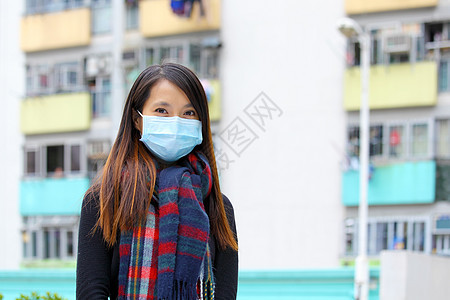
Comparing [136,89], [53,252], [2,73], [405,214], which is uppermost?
[2,73]

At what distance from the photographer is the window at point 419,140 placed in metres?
16.7

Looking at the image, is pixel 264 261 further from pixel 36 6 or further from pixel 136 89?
pixel 136 89

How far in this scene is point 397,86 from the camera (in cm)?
1666

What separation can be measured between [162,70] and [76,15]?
62.6 ft

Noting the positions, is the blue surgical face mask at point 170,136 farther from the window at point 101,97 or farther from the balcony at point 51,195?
the window at point 101,97

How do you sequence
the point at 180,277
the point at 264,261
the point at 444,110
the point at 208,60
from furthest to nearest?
the point at 208,60
the point at 264,261
the point at 444,110
the point at 180,277

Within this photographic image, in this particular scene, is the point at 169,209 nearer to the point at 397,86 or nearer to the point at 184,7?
the point at 397,86

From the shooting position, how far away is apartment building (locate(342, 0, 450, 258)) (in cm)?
1644

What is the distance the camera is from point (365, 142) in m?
14.7

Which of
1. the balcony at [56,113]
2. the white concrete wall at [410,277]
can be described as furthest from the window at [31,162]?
the white concrete wall at [410,277]

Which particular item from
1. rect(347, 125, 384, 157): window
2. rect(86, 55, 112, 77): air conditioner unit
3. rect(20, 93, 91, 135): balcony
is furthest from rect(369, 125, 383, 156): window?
rect(20, 93, 91, 135): balcony

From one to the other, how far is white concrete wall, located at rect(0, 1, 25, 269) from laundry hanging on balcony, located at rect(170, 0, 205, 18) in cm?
540

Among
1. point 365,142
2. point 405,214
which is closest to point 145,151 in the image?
point 365,142

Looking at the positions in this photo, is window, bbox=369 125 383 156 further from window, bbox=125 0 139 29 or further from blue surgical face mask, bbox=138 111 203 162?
blue surgical face mask, bbox=138 111 203 162
